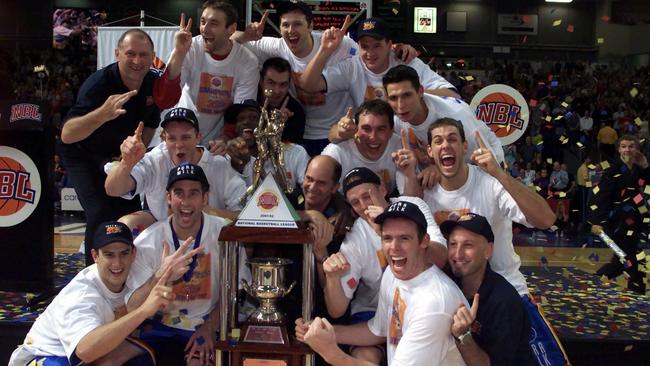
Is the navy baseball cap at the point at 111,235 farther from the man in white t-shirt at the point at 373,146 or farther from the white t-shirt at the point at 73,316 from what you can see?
the man in white t-shirt at the point at 373,146

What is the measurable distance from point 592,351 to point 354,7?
17.6ft

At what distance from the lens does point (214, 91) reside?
217 inches

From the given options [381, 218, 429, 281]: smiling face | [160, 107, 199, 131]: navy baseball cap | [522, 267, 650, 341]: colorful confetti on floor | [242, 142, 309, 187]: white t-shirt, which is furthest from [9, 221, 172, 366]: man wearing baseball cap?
[522, 267, 650, 341]: colorful confetti on floor

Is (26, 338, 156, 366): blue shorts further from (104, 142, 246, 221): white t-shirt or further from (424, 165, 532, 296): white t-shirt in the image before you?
(424, 165, 532, 296): white t-shirt

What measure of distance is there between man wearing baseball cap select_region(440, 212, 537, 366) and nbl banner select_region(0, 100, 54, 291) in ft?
13.4

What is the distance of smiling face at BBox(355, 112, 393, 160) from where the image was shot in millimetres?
4805

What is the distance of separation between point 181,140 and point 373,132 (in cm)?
123

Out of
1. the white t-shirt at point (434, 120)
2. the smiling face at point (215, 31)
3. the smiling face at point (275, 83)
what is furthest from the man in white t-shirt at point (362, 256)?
the smiling face at point (215, 31)

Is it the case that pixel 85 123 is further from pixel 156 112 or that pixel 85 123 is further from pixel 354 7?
pixel 354 7

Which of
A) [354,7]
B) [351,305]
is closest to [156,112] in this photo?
[351,305]

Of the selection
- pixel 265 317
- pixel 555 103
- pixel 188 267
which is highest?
pixel 555 103

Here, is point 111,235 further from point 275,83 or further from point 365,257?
point 275,83

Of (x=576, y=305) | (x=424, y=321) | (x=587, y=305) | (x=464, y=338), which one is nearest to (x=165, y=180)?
(x=424, y=321)

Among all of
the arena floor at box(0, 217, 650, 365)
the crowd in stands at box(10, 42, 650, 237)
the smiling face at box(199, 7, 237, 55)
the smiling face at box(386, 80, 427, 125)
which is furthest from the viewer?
the crowd in stands at box(10, 42, 650, 237)
